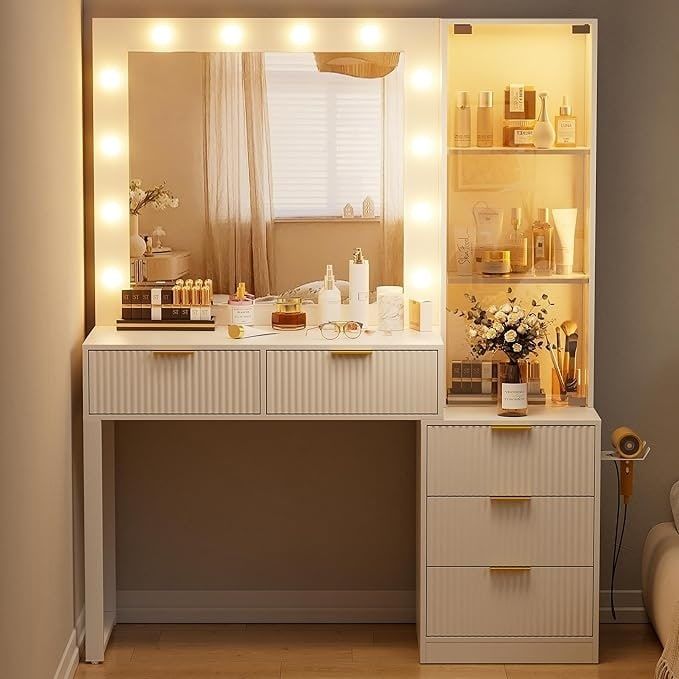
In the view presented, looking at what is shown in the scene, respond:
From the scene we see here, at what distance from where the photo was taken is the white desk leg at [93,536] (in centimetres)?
330

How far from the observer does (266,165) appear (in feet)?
11.7

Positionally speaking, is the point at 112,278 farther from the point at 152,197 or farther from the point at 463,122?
the point at 463,122

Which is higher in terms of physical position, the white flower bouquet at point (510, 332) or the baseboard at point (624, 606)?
the white flower bouquet at point (510, 332)

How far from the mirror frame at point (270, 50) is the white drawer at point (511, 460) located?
510 millimetres

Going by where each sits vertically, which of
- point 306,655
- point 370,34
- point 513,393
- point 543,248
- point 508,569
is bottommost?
point 306,655

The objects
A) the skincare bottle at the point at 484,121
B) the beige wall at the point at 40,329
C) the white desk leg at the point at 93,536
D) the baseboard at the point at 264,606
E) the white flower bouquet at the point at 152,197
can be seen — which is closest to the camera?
the beige wall at the point at 40,329

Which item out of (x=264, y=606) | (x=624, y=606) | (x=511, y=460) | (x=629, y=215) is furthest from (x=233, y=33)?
(x=624, y=606)

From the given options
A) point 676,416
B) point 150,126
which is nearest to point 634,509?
point 676,416

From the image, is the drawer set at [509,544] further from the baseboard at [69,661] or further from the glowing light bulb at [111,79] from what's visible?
the glowing light bulb at [111,79]

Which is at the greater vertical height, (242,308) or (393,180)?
(393,180)

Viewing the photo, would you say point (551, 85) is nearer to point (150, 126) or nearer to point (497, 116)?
point (497, 116)

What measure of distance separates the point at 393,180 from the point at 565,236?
56 cm

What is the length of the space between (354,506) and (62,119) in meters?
1.54

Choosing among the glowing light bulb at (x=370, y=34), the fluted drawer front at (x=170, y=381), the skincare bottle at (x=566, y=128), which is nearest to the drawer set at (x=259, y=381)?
the fluted drawer front at (x=170, y=381)
